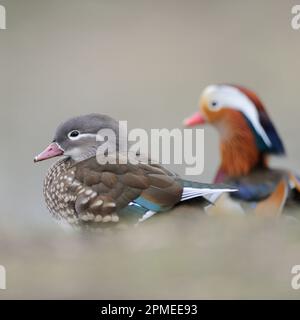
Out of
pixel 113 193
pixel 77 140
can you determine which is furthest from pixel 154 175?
pixel 77 140

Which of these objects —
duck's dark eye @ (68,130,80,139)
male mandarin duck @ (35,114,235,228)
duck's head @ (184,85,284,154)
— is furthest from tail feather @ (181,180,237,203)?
duck's dark eye @ (68,130,80,139)

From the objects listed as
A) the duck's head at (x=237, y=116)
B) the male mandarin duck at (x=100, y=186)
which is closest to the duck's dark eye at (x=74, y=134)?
the male mandarin duck at (x=100, y=186)

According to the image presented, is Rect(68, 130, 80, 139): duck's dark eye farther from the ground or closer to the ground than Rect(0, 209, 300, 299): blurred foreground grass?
farther from the ground

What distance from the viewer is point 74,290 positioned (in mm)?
1771

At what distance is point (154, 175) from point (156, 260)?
232 mm

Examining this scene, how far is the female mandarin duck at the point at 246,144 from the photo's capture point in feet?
6.06

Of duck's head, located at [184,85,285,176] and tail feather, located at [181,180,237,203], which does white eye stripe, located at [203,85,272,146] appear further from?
tail feather, located at [181,180,237,203]

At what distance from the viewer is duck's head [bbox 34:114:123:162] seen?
1807 mm
